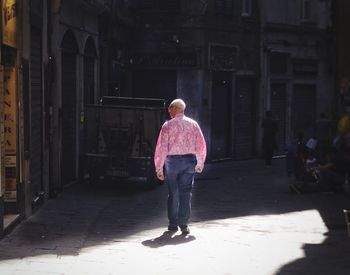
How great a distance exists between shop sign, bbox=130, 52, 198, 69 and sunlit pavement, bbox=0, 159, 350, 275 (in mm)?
9295

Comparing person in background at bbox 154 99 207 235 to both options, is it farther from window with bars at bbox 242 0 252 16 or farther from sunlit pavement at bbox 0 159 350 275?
window with bars at bbox 242 0 252 16

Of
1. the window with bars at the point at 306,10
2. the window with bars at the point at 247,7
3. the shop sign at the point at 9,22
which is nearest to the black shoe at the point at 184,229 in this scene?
the shop sign at the point at 9,22

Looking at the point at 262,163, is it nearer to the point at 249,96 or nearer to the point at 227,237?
the point at 249,96

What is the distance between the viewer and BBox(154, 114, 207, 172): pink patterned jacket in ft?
33.1

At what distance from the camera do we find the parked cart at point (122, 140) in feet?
52.5

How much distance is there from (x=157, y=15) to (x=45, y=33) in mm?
11797

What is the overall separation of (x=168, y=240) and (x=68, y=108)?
23.8ft

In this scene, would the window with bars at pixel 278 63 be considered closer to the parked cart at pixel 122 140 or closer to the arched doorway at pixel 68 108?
the parked cart at pixel 122 140

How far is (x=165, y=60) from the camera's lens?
80.6 feet

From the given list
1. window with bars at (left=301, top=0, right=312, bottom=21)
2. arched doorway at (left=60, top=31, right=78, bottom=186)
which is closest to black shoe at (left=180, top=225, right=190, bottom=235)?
arched doorway at (left=60, top=31, right=78, bottom=186)

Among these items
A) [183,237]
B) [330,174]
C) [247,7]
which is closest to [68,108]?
[330,174]

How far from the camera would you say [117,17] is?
21641 mm

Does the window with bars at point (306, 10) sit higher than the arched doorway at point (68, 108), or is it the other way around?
the window with bars at point (306, 10)

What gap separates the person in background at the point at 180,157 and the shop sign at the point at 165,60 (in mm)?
14293
